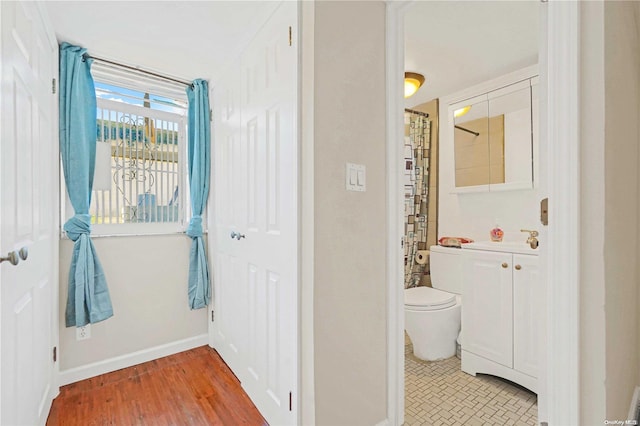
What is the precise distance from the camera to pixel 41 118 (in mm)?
1529

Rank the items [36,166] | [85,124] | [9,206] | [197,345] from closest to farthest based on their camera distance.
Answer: [9,206] < [36,166] < [85,124] < [197,345]

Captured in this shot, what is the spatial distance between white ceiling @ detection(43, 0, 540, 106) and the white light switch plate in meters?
0.80

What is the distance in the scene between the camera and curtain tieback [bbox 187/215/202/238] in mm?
2352

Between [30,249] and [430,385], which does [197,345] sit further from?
[430,385]

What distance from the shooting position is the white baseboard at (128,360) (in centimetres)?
196

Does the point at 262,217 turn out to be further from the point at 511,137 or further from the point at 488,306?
the point at 511,137

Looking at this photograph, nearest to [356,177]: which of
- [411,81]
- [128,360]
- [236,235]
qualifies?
[236,235]

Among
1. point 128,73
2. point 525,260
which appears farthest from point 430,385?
point 128,73

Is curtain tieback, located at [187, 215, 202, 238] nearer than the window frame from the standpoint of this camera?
No

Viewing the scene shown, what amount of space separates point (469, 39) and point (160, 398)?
287cm

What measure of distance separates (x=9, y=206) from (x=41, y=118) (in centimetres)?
72

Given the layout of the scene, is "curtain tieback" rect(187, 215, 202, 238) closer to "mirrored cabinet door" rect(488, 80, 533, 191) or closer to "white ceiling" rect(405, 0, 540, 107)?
"white ceiling" rect(405, 0, 540, 107)

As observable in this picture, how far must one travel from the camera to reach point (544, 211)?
1.08m

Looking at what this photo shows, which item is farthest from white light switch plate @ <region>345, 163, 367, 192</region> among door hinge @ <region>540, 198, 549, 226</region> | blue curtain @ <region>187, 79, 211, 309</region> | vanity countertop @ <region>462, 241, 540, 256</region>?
blue curtain @ <region>187, 79, 211, 309</region>
